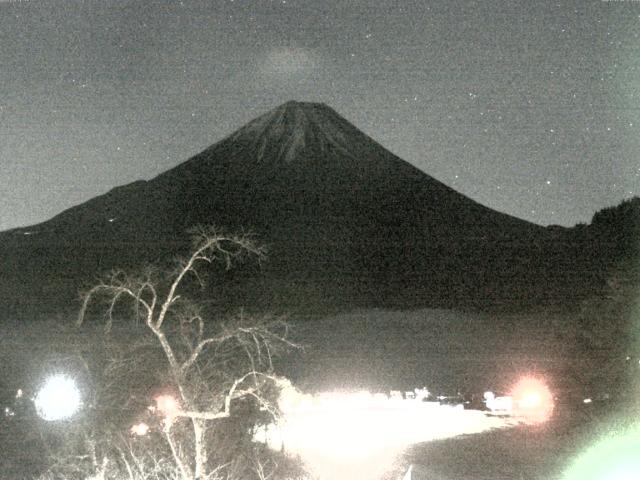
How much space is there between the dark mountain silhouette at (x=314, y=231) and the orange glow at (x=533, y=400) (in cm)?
3783

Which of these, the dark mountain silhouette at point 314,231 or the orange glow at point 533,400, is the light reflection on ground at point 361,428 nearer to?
the orange glow at point 533,400

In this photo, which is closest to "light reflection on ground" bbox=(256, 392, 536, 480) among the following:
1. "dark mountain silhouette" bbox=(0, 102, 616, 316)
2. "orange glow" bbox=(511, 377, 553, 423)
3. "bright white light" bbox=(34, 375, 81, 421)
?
"orange glow" bbox=(511, 377, 553, 423)

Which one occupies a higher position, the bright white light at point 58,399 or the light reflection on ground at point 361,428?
the bright white light at point 58,399

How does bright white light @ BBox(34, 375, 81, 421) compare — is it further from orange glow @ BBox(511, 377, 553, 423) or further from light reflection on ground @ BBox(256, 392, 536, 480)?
orange glow @ BBox(511, 377, 553, 423)

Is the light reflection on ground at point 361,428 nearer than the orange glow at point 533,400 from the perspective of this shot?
Yes

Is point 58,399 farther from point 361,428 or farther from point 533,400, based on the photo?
point 533,400

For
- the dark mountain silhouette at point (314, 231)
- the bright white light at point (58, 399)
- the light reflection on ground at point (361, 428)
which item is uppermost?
the dark mountain silhouette at point (314, 231)

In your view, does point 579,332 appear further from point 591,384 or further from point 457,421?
point 457,421

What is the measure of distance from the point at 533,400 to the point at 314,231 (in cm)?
6655

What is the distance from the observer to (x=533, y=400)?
25594 mm

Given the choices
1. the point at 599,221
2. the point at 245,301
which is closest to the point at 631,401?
the point at 599,221

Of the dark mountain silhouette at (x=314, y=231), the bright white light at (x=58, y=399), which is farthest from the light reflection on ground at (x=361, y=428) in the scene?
the dark mountain silhouette at (x=314, y=231)

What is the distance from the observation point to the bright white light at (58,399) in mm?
14352

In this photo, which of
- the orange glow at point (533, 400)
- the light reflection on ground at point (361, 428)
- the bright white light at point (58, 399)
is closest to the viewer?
the bright white light at point (58, 399)
